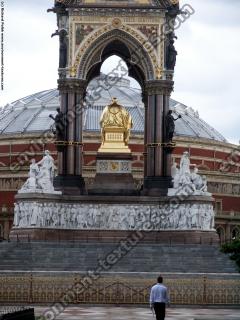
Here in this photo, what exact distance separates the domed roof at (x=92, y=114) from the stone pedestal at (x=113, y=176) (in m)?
38.2

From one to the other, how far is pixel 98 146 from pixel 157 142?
39065mm

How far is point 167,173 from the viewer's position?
4947cm

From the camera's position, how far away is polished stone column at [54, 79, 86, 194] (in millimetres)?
49312

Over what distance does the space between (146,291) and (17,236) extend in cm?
1095

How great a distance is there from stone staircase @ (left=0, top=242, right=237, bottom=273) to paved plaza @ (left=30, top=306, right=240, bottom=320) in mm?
4904

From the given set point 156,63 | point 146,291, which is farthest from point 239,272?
point 156,63

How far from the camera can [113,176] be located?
50.1 meters

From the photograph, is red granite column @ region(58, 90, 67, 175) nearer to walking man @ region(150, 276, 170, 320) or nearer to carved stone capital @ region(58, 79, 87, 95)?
carved stone capital @ region(58, 79, 87, 95)

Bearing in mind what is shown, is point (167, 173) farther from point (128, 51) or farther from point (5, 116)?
point (5, 116)

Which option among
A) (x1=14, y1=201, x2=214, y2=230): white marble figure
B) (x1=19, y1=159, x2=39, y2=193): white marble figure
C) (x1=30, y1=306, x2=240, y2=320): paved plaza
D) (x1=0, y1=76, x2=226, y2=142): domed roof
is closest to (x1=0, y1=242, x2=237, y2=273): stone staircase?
(x1=14, y1=201, x2=214, y2=230): white marble figure

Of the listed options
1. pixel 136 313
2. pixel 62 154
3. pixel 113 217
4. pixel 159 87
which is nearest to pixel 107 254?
pixel 113 217

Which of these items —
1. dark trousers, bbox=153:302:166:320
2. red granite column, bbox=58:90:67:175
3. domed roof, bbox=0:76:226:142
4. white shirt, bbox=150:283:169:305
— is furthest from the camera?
domed roof, bbox=0:76:226:142

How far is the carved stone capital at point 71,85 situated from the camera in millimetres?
49750

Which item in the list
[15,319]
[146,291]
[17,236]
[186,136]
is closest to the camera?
[15,319]
